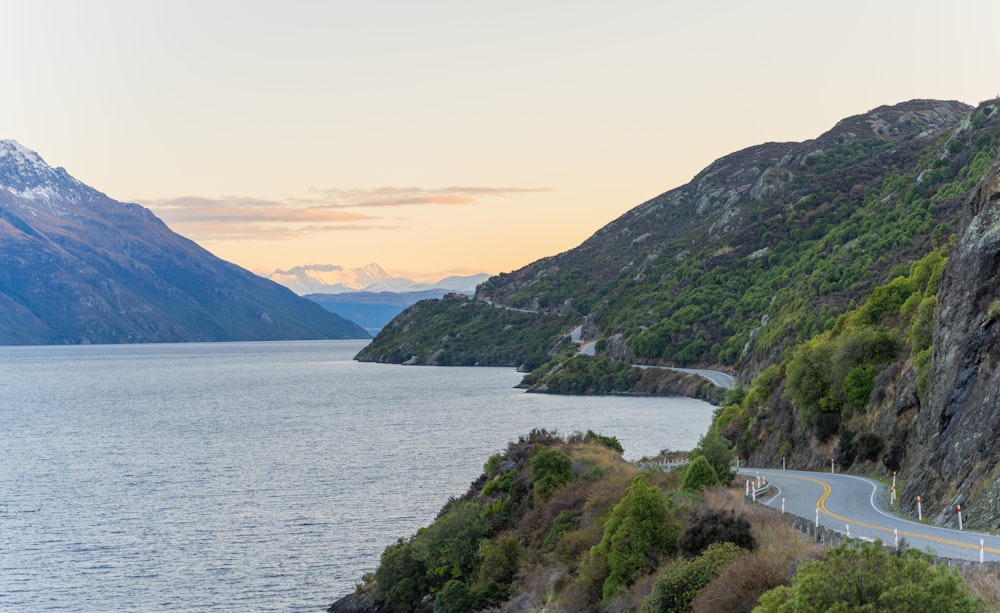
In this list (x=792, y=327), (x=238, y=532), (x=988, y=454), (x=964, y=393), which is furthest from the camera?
(x=792, y=327)

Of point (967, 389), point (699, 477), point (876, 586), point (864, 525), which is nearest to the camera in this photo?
point (876, 586)

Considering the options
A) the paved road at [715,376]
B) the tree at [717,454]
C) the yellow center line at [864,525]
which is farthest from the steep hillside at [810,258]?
the yellow center line at [864,525]

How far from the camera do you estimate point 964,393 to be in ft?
102

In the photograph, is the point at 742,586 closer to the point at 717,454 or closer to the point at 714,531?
the point at 714,531

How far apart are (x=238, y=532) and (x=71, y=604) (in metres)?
14.6

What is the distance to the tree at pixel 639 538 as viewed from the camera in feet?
91.1

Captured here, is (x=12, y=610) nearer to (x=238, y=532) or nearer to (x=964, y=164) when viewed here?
(x=238, y=532)

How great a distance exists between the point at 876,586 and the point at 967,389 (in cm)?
1966

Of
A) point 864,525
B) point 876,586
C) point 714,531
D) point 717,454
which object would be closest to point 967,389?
point 864,525

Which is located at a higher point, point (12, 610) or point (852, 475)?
point (852, 475)

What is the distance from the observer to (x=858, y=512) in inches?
1278

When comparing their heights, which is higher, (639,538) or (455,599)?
(639,538)

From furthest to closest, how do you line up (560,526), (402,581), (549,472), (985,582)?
(549,472) < (402,581) < (560,526) < (985,582)

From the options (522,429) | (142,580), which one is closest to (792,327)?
(522,429)
